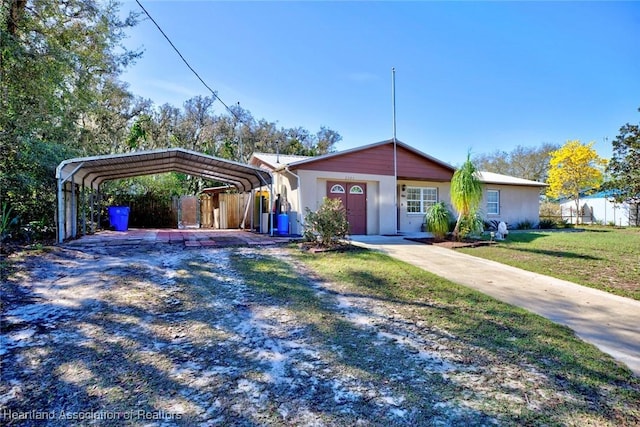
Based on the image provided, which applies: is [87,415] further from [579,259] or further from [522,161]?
[522,161]

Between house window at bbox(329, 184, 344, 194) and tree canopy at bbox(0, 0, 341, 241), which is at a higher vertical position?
tree canopy at bbox(0, 0, 341, 241)

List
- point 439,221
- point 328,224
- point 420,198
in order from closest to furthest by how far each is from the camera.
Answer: point 328,224 → point 439,221 → point 420,198

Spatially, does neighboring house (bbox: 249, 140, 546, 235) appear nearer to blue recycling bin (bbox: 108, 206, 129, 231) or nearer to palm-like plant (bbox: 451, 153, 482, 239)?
palm-like plant (bbox: 451, 153, 482, 239)

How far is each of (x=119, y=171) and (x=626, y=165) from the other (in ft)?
93.5

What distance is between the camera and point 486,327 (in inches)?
148

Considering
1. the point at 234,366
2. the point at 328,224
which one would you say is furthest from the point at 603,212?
the point at 234,366

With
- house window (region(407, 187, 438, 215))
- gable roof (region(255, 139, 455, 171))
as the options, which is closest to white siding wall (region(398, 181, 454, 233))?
house window (region(407, 187, 438, 215))

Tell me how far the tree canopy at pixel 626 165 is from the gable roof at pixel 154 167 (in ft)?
74.1

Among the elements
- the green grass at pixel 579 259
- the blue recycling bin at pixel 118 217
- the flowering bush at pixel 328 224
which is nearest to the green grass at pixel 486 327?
the flowering bush at pixel 328 224

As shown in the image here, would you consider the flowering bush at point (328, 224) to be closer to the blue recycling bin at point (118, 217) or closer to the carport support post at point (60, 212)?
the carport support post at point (60, 212)

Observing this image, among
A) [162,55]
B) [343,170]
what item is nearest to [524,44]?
[343,170]

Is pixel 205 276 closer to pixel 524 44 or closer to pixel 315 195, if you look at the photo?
pixel 315 195

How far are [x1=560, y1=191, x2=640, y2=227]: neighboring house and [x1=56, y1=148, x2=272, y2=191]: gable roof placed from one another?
991 inches

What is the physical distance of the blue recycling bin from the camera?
1411cm
